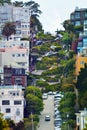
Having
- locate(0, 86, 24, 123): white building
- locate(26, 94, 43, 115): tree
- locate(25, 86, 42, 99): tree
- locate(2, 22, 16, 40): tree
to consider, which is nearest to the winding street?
locate(26, 94, 43, 115): tree

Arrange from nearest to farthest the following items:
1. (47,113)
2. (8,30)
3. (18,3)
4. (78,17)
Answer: (47,113)
(78,17)
(8,30)
(18,3)

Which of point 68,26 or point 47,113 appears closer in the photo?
point 47,113

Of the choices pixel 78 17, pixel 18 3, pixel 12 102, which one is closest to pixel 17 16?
pixel 18 3

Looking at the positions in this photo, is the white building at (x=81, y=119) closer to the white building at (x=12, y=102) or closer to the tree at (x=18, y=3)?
the white building at (x=12, y=102)

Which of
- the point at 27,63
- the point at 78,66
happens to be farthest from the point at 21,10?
the point at 78,66

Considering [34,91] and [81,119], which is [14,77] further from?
[81,119]

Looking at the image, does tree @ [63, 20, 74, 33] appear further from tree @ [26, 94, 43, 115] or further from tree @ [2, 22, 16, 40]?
tree @ [26, 94, 43, 115]
